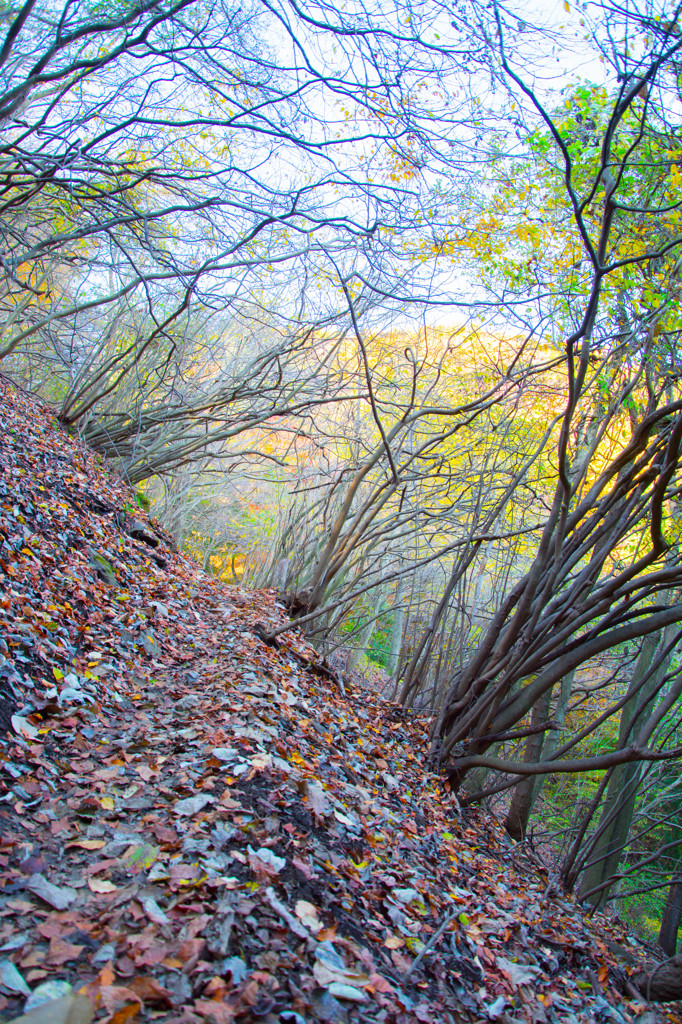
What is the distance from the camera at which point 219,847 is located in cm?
195

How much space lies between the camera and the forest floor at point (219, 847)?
59.1 inches

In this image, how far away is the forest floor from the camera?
150 centimetres

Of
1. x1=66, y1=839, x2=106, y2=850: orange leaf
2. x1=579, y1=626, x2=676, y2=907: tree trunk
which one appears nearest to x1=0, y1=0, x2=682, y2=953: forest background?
x1=579, y1=626, x2=676, y2=907: tree trunk

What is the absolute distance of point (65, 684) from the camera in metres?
2.87

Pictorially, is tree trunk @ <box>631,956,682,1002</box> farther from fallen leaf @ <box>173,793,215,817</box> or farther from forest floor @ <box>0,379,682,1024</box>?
fallen leaf @ <box>173,793,215,817</box>

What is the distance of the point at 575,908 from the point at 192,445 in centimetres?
610

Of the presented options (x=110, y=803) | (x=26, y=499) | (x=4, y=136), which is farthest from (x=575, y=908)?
(x=4, y=136)

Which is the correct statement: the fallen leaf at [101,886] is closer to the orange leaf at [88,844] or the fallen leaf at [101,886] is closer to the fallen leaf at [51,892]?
the fallen leaf at [51,892]

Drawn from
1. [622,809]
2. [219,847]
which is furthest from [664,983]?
[219,847]

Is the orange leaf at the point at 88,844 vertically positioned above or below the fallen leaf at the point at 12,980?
above

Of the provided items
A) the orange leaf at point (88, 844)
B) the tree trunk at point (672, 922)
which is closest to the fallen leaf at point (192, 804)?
the orange leaf at point (88, 844)

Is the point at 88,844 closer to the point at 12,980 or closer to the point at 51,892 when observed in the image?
the point at 51,892

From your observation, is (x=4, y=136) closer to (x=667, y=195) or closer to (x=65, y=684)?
(x=65, y=684)

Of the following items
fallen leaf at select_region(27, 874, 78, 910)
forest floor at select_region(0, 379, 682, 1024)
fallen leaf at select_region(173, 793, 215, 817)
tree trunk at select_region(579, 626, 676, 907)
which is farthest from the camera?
tree trunk at select_region(579, 626, 676, 907)
